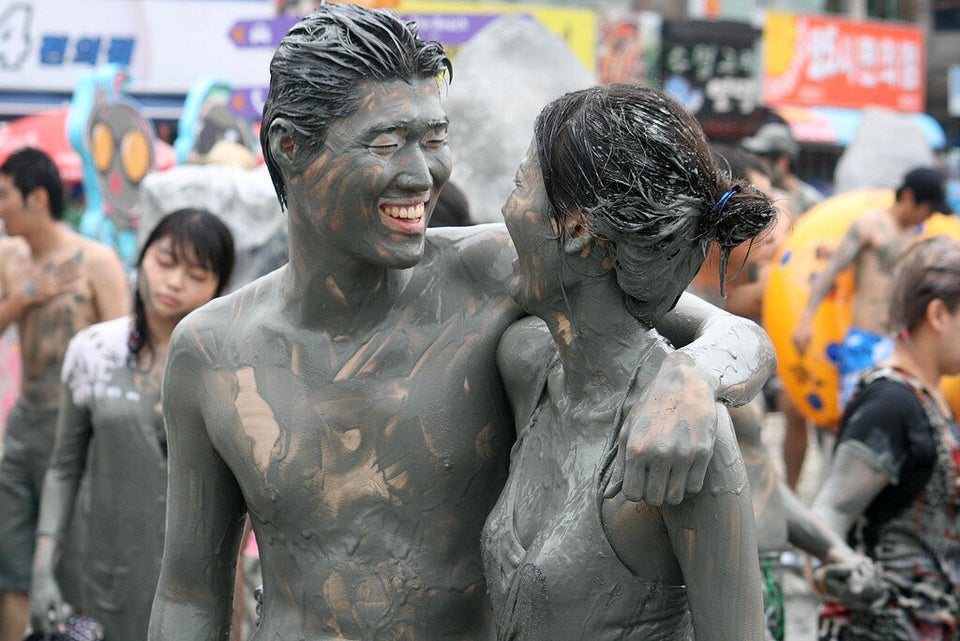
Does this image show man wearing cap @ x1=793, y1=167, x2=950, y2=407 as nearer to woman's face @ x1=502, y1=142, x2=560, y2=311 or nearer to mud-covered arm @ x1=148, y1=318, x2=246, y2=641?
mud-covered arm @ x1=148, y1=318, x2=246, y2=641

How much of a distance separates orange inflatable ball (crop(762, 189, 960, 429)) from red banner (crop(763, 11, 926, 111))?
1442cm

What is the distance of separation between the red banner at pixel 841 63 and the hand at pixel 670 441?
67.1 feet

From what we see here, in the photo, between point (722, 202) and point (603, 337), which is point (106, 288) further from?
point (722, 202)

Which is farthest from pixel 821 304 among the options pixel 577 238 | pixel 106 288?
pixel 577 238

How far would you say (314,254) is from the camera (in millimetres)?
2088

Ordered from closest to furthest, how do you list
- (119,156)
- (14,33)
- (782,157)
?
(119,156) < (782,157) < (14,33)

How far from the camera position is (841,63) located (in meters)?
A: 22.5

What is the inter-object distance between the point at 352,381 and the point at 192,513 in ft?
1.22

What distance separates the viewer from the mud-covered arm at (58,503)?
13.0ft

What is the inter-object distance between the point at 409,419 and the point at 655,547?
1.76ft

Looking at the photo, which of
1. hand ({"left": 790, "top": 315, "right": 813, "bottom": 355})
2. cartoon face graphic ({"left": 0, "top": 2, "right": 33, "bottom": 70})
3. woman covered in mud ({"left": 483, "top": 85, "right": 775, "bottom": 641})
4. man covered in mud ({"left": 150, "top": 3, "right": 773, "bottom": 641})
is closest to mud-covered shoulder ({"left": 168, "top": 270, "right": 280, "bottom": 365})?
man covered in mud ({"left": 150, "top": 3, "right": 773, "bottom": 641})

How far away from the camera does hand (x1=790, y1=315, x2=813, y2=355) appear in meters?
6.95

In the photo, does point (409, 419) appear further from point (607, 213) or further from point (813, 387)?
point (813, 387)

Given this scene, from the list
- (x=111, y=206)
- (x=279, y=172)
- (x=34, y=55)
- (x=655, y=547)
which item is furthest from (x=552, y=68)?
(x=34, y=55)
